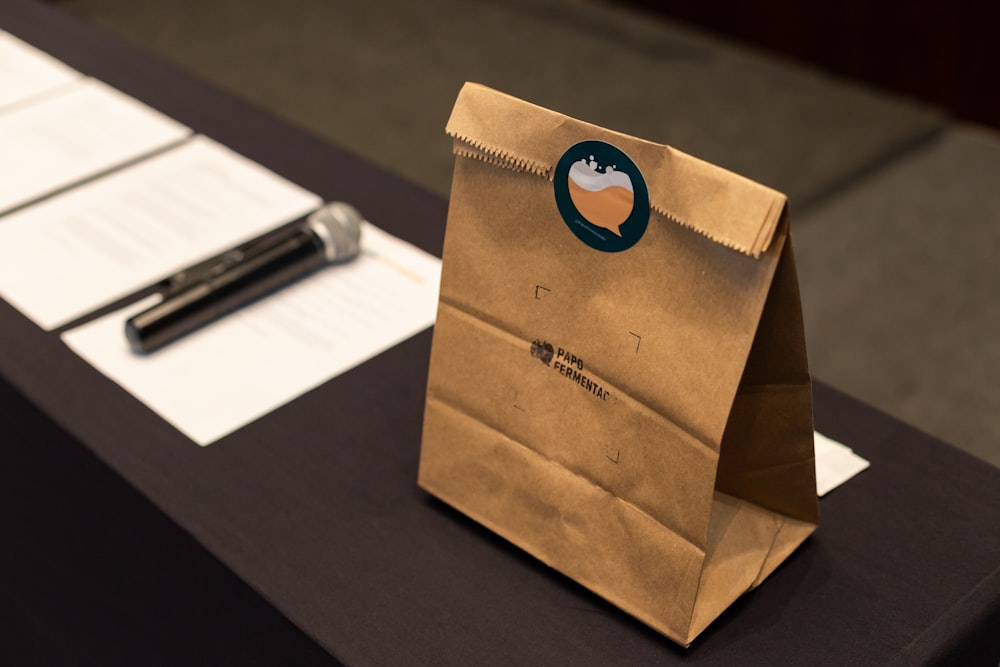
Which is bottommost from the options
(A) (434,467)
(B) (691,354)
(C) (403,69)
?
(C) (403,69)

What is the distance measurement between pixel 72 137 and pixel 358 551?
722mm

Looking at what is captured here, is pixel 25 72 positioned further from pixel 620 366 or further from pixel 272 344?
pixel 620 366

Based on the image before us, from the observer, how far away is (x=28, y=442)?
0.90 metres

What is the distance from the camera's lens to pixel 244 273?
966 mm

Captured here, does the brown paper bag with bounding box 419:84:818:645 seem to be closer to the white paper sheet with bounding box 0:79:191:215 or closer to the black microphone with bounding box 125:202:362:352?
the black microphone with bounding box 125:202:362:352

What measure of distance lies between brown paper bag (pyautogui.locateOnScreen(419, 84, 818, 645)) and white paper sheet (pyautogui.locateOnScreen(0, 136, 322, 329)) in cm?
41

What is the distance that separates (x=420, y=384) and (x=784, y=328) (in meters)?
0.35

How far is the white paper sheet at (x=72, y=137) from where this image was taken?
1.15m

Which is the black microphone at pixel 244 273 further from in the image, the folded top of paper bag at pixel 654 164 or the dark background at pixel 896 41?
the dark background at pixel 896 41

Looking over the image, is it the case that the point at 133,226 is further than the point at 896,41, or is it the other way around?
the point at 896,41

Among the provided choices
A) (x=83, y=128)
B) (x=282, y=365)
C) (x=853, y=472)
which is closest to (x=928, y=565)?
(x=853, y=472)

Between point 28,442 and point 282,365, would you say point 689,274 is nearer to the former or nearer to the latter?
point 282,365

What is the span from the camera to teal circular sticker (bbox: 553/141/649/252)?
0.60 m

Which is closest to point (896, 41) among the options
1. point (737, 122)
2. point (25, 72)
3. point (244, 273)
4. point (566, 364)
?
point (737, 122)
